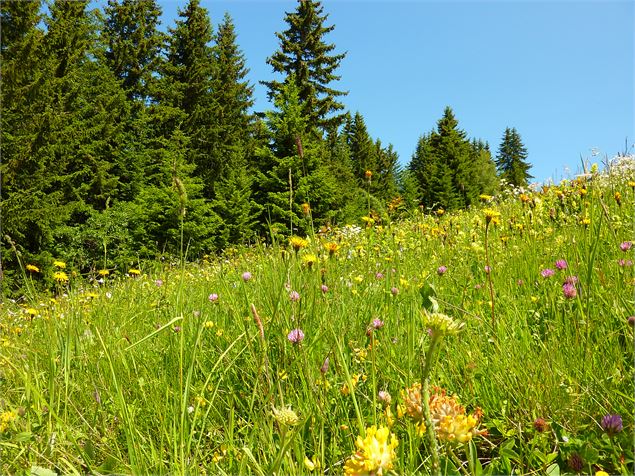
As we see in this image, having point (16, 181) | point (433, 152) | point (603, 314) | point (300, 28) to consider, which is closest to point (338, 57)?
point (300, 28)

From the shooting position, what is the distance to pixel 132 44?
20.8m

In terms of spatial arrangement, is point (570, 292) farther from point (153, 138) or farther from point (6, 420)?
point (153, 138)

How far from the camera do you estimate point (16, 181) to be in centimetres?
1235

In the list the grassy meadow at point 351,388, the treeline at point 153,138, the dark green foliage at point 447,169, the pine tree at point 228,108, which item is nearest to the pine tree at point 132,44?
the treeline at point 153,138

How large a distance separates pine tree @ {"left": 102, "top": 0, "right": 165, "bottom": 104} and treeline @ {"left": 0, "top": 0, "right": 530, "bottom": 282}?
0.06m

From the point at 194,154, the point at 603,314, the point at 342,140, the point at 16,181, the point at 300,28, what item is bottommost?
the point at 603,314

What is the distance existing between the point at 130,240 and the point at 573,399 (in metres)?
14.3

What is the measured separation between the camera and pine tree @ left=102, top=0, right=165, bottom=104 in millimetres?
20547

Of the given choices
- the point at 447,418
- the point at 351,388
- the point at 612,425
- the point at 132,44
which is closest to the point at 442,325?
the point at 447,418

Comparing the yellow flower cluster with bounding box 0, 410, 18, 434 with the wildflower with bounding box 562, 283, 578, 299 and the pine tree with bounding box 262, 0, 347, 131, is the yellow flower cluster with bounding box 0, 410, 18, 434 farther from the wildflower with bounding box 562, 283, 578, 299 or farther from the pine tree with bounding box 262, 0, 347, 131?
the pine tree with bounding box 262, 0, 347, 131

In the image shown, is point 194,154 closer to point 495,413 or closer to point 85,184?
point 85,184

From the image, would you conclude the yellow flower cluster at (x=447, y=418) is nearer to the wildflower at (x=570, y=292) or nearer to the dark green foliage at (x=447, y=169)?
the wildflower at (x=570, y=292)

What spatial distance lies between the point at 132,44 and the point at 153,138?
5.51 m

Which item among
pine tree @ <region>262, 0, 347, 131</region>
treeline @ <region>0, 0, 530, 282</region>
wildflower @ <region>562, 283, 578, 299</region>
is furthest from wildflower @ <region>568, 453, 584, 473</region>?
pine tree @ <region>262, 0, 347, 131</region>
